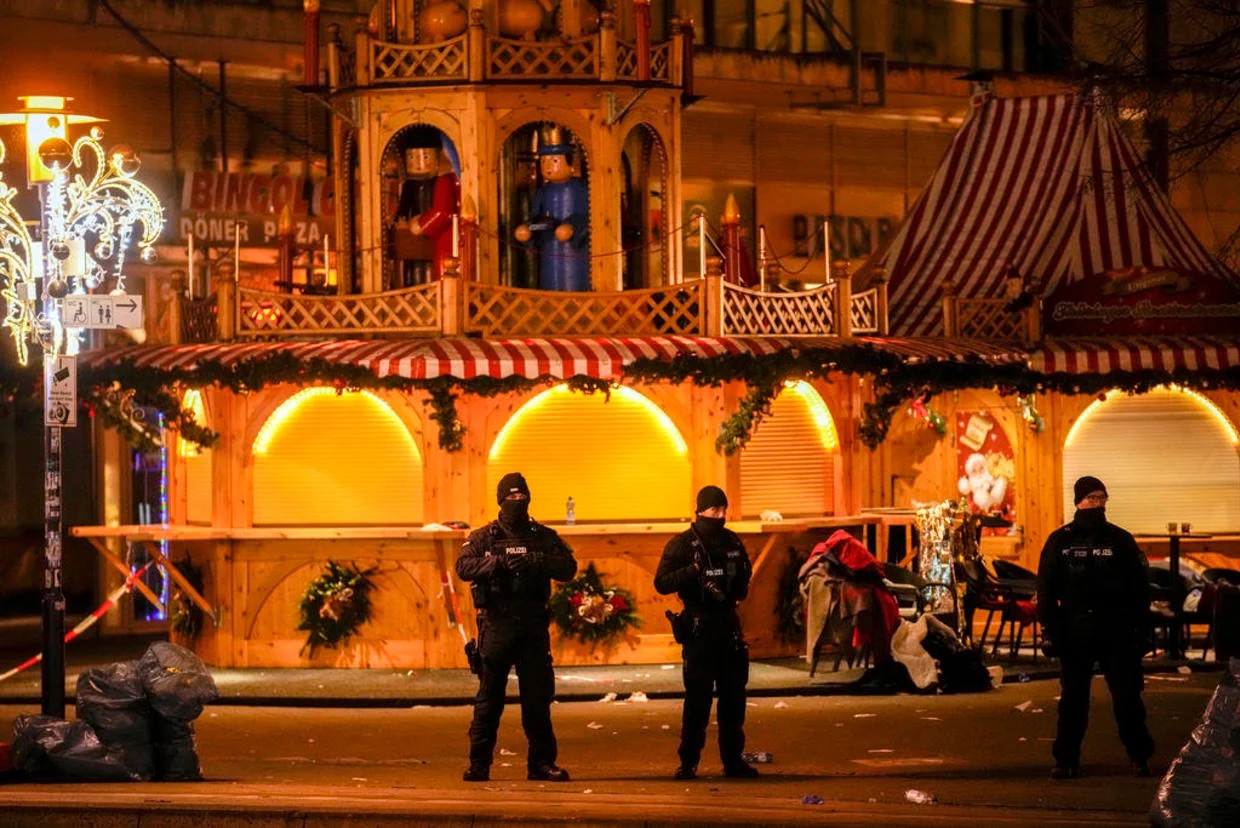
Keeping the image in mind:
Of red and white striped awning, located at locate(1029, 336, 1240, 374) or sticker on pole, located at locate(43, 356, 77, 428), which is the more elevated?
red and white striped awning, located at locate(1029, 336, 1240, 374)

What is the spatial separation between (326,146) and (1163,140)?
37.0 ft

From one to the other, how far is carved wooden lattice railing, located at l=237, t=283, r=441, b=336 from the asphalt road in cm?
425

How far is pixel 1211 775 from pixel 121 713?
6.70 meters

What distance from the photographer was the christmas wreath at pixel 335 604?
2239 centimetres

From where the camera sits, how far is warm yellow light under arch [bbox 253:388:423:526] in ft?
74.1

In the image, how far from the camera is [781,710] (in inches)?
760

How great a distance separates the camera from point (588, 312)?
2266 centimetres

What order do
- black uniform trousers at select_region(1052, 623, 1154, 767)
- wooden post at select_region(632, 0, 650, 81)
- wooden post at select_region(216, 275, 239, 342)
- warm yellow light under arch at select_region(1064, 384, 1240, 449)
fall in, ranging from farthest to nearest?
warm yellow light under arch at select_region(1064, 384, 1240, 449), wooden post at select_region(632, 0, 650, 81), wooden post at select_region(216, 275, 239, 342), black uniform trousers at select_region(1052, 623, 1154, 767)

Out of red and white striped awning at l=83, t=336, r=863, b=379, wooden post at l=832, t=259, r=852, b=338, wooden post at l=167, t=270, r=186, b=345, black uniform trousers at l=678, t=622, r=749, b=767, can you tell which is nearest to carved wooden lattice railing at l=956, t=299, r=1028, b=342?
wooden post at l=832, t=259, r=852, b=338

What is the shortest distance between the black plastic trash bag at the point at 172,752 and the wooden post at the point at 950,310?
1364cm

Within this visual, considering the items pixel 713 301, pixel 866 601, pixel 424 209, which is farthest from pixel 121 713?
pixel 424 209

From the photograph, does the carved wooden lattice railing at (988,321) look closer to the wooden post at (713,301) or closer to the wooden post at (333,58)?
the wooden post at (713,301)

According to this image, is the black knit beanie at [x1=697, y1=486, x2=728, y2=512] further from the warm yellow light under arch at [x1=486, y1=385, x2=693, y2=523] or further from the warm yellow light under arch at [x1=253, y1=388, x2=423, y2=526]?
the warm yellow light under arch at [x1=253, y1=388, x2=423, y2=526]

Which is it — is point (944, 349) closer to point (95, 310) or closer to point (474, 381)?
point (474, 381)
